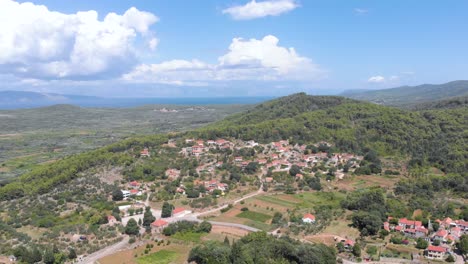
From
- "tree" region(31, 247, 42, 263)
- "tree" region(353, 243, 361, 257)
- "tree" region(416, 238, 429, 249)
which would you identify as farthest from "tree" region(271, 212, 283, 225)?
"tree" region(31, 247, 42, 263)

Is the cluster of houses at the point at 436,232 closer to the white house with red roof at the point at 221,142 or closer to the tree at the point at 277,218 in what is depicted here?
the tree at the point at 277,218

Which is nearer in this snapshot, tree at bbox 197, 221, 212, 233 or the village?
the village

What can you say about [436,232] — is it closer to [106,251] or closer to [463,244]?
[463,244]

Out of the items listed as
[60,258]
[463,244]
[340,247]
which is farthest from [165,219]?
[463,244]

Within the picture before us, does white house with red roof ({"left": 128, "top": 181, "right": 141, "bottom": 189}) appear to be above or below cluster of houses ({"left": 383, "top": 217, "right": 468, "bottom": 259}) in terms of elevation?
above

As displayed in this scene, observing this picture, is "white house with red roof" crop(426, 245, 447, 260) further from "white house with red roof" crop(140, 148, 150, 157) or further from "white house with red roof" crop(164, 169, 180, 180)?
"white house with red roof" crop(140, 148, 150, 157)

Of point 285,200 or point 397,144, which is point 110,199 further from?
point 397,144

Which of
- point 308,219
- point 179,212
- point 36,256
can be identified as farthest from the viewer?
point 179,212
